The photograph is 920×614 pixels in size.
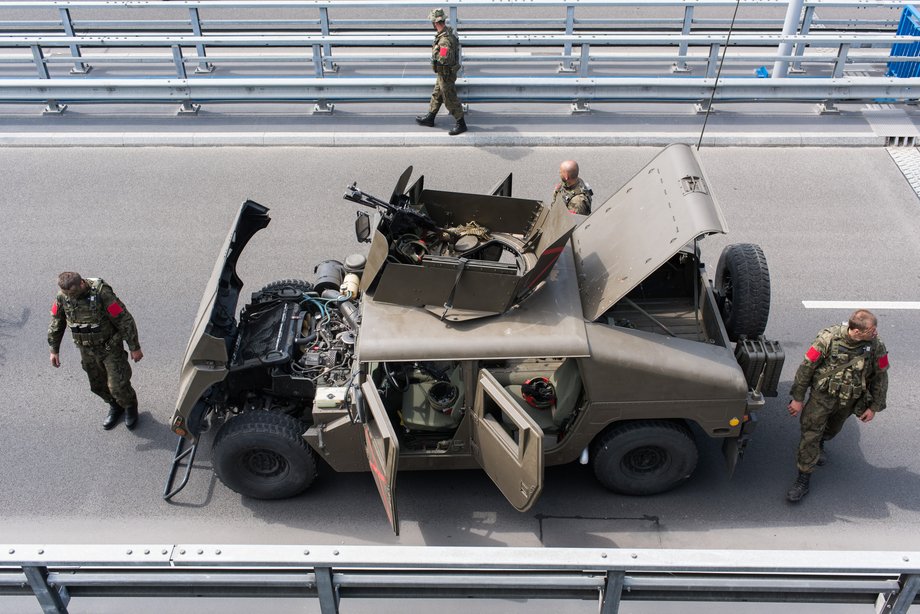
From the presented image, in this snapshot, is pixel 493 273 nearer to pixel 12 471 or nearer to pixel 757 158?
pixel 12 471

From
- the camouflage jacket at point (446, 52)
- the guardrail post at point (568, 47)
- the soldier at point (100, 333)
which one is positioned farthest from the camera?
the guardrail post at point (568, 47)

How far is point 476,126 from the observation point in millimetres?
11898

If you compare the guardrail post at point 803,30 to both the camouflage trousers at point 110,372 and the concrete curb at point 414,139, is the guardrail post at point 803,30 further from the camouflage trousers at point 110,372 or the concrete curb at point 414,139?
the camouflage trousers at point 110,372

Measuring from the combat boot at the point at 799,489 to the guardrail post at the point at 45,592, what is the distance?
514 centimetres

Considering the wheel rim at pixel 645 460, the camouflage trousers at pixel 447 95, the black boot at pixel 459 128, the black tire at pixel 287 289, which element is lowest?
the wheel rim at pixel 645 460

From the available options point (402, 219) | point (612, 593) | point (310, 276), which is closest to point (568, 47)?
point (310, 276)

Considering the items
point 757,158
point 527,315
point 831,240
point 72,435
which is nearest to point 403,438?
point 527,315

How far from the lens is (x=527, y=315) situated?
20.1 ft

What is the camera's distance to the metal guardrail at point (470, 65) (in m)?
11.8

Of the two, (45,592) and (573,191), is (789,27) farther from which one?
(45,592)

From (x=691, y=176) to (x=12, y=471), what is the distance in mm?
5892

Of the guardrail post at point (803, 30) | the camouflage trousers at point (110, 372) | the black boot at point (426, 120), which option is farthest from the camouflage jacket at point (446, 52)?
the camouflage trousers at point (110, 372)

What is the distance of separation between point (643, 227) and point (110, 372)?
4466mm

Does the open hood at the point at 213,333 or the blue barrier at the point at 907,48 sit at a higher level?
the blue barrier at the point at 907,48
